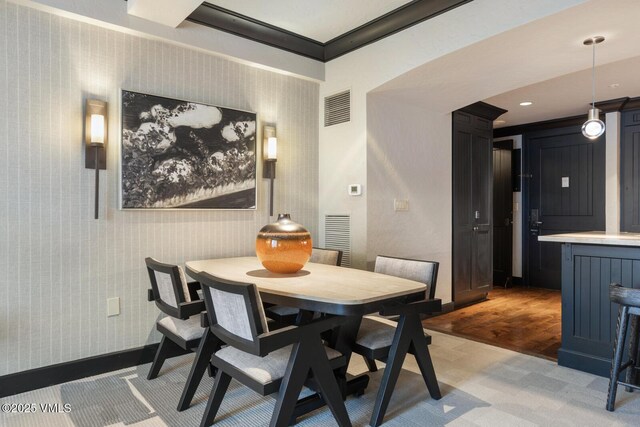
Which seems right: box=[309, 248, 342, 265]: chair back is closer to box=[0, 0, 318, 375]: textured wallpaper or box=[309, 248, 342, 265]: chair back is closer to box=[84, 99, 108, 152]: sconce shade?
box=[0, 0, 318, 375]: textured wallpaper

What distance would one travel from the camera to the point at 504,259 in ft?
20.0

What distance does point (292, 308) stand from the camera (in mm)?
2793

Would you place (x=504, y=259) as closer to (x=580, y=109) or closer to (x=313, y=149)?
(x=580, y=109)

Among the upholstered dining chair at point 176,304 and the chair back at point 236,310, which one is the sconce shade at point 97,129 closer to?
the upholstered dining chair at point 176,304

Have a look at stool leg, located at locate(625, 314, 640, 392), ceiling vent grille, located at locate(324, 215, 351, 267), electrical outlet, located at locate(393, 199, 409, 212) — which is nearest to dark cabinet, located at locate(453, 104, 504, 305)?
electrical outlet, located at locate(393, 199, 409, 212)

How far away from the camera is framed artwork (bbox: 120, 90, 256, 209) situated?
2.85 m

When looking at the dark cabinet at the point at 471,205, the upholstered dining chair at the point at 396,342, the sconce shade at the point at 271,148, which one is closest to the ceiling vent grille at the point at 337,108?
the sconce shade at the point at 271,148

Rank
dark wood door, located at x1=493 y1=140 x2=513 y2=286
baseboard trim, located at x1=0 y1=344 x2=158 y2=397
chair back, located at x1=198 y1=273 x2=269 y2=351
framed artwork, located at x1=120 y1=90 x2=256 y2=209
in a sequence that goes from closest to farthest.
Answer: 1. chair back, located at x1=198 y1=273 x2=269 y2=351
2. baseboard trim, located at x1=0 y1=344 x2=158 y2=397
3. framed artwork, located at x1=120 y1=90 x2=256 y2=209
4. dark wood door, located at x1=493 y1=140 x2=513 y2=286

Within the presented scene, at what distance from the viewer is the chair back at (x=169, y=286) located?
7.27 ft

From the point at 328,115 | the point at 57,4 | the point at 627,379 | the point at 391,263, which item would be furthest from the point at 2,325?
the point at 627,379

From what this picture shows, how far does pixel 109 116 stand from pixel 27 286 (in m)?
1.21

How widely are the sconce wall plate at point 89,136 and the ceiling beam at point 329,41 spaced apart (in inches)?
37.6

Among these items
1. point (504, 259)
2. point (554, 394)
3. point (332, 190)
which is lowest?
point (554, 394)

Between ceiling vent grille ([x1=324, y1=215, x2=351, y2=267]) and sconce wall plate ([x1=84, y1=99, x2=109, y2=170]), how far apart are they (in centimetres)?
196
